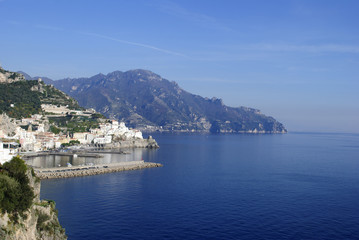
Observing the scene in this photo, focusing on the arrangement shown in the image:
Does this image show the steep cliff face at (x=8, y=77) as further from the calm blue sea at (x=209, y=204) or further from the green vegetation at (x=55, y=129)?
the calm blue sea at (x=209, y=204)

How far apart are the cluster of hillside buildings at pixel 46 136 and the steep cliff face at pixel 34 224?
48573 millimetres

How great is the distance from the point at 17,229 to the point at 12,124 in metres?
90.0

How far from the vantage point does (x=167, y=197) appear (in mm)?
56281

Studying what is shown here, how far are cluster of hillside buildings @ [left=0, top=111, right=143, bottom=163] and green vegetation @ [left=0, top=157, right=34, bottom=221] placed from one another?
50.1 m

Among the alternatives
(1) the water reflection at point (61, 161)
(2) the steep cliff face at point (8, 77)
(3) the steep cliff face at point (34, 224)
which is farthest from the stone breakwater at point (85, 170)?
(2) the steep cliff face at point (8, 77)

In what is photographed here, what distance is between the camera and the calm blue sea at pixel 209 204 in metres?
40.2

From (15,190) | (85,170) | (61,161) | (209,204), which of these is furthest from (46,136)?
(15,190)

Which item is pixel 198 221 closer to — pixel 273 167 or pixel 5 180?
pixel 5 180

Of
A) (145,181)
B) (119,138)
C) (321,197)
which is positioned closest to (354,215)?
(321,197)

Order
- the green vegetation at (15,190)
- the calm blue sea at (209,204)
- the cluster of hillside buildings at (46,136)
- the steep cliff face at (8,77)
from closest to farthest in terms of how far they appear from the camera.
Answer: the green vegetation at (15,190), the calm blue sea at (209,204), the cluster of hillside buildings at (46,136), the steep cliff face at (8,77)

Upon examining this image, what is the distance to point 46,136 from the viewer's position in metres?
118

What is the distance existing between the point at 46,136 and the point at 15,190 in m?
93.3

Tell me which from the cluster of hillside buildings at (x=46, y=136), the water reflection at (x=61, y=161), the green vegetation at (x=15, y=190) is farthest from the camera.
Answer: the cluster of hillside buildings at (x=46, y=136)

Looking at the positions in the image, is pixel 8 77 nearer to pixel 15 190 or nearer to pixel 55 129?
pixel 55 129
